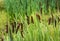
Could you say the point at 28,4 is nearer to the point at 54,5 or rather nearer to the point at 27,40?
the point at 54,5

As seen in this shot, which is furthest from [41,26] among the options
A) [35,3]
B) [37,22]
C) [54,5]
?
[54,5]

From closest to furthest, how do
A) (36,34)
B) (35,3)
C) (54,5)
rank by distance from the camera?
(36,34) → (35,3) → (54,5)

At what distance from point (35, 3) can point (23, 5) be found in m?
0.35

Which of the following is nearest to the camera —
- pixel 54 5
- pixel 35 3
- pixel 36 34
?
pixel 36 34

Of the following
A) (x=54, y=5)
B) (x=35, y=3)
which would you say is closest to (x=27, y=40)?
(x=35, y=3)

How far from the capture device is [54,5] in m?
5.62

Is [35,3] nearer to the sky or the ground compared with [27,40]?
nearer to the sky

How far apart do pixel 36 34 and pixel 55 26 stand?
312 millimetres

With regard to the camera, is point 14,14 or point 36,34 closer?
point 36,34

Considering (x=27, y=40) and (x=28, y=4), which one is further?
(x=28, y=4)

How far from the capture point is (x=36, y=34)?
326 cm

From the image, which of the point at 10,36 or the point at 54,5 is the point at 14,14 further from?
the point at 10,36

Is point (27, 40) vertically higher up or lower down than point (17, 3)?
lower down

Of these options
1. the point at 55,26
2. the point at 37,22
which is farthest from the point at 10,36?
the point at 55,26
